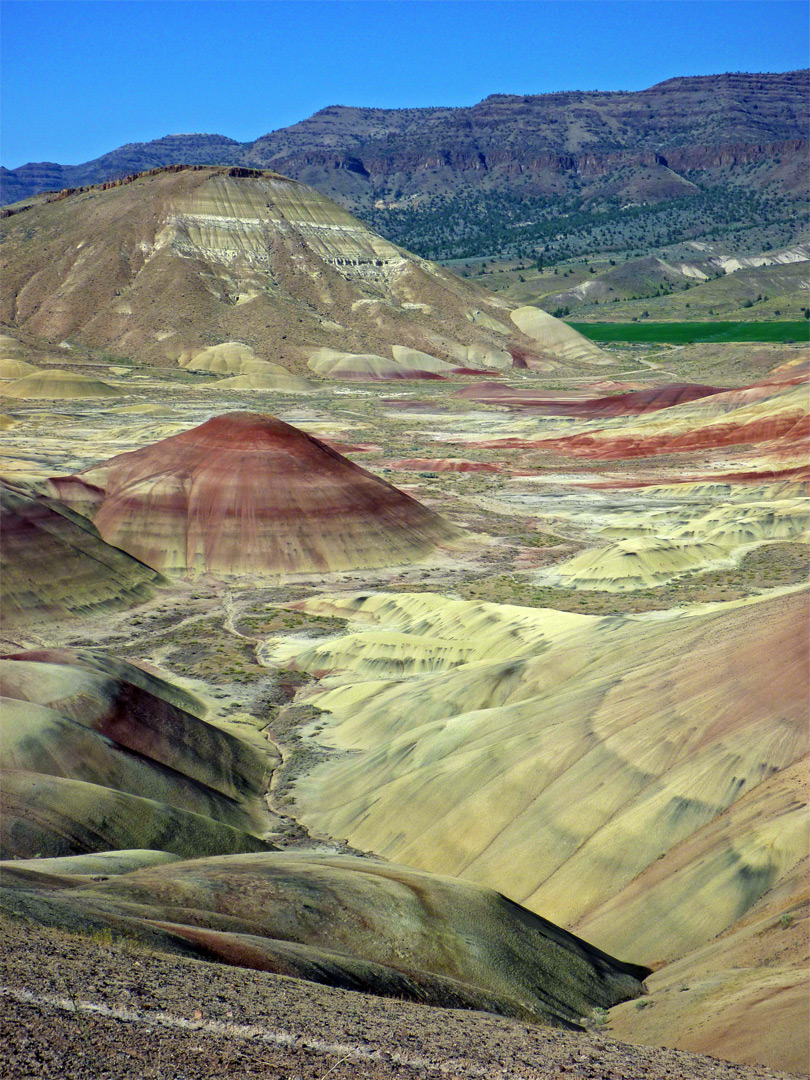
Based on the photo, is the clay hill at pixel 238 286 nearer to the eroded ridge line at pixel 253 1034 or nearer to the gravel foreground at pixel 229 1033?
the gravel foreground at pixel 229 1033

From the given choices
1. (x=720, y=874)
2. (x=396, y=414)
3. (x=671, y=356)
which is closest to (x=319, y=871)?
(x=720, y=874)

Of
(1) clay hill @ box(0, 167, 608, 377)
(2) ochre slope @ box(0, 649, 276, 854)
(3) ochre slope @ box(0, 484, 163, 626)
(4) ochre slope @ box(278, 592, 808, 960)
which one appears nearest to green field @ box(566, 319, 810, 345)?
(1) clay hill @ box(0, 167, 608, 377)

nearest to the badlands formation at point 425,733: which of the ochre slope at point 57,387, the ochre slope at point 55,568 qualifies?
the ochre slope at point 55,568

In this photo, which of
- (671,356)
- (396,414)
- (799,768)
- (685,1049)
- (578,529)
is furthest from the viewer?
(671,356)

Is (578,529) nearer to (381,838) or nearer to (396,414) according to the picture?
(381,838)

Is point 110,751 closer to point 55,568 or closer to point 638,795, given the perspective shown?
point 638,795

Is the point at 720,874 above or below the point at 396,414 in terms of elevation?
below

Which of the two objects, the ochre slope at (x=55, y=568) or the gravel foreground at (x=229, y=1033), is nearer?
the gravel foreground at (x=229, y=1033)

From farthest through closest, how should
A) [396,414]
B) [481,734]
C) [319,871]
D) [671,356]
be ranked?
[671,356]
[396,414]
[481,734]
[319,871]
